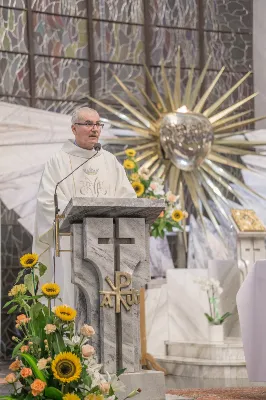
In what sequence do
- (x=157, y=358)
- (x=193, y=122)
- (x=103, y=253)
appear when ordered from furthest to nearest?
(x=193, y=122) < (x=157, y=358) < (x=103, y=253)

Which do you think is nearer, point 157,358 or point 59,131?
point 157,358

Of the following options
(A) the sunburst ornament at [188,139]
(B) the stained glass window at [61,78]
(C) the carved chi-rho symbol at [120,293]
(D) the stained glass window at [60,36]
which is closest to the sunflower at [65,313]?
(C) the carved chi-rho symbol at [120,293]

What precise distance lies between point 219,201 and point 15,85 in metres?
2.43

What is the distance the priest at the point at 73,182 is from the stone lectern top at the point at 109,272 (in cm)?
74

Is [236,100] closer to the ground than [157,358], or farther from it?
farther from it

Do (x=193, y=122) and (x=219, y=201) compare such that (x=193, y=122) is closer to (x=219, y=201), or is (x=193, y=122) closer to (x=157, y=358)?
(x=219, y=201)

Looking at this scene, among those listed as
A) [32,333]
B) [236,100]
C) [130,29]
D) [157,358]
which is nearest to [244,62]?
[236,100]

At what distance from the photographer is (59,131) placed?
8602mm

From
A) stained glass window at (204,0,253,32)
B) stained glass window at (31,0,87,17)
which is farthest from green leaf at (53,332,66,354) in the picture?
stained glass window at (204,0,253,32)

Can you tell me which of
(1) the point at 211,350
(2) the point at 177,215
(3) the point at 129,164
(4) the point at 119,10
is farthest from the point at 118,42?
(1) the point at 211,350

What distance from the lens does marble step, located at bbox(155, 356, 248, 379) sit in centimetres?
661

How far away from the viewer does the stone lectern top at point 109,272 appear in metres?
3.94

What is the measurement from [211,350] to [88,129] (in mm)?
2676

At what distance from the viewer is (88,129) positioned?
503 cm
